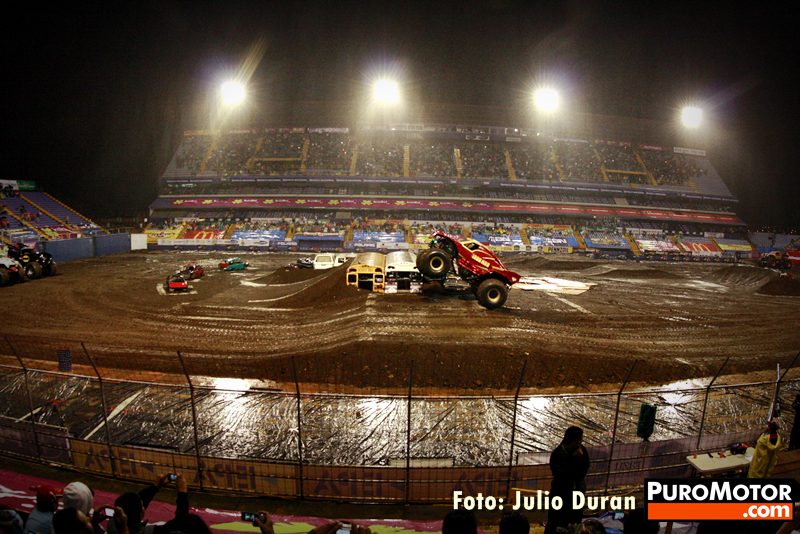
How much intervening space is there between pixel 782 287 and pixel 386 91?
45464mm

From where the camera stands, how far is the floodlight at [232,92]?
50531 mm

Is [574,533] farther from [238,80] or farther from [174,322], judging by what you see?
[238,80]

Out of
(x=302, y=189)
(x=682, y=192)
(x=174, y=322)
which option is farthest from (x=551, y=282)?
(x=682, y=192)

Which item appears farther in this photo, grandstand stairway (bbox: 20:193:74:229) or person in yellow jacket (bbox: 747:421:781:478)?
grandstand stairway (bbox: 20:193:74:229)

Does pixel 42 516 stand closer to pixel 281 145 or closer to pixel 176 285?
pixel 176 285

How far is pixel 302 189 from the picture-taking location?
157 ft

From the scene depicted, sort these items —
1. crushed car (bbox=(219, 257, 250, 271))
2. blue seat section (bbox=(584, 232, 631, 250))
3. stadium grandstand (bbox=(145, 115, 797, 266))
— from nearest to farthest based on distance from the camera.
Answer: crushed car (bbox=(219, 257, 250, 271))
blue seat section (bbox=(584, 232, 631, 250))
stadium grandstand (bbox=(145, 115, 797, 266))

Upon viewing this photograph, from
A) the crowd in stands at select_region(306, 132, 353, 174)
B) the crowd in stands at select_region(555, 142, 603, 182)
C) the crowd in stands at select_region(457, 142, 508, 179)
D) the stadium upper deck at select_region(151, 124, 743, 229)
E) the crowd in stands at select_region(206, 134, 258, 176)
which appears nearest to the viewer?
the stadium upper deck at select_region(151, 124, 743, 229)

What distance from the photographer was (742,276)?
25547 mm

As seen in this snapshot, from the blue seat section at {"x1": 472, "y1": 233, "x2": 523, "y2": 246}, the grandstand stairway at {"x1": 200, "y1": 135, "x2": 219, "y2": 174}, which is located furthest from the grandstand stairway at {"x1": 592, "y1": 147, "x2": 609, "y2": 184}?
the grandstand stairway at {"x1": 200, "y1": 135, "x2": 219, "y2": 174}

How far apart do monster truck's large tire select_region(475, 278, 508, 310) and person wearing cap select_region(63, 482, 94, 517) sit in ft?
44.4

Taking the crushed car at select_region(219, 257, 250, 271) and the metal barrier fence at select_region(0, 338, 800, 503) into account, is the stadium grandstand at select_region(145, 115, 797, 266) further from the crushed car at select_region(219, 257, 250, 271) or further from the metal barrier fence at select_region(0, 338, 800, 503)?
the metal barrier fence at select_region(0, 338, 800, 503)

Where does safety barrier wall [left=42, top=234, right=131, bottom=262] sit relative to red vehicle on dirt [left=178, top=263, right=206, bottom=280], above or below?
above

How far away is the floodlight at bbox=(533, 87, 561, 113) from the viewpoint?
50.7m
